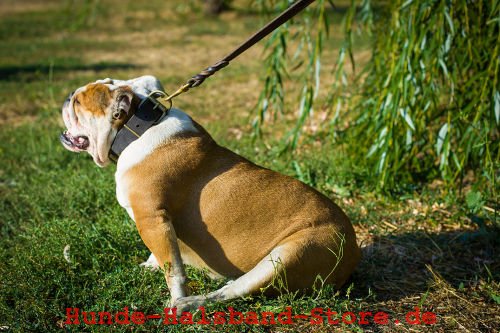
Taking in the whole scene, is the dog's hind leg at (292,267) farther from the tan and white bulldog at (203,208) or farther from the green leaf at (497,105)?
the green leaf at (497,105)

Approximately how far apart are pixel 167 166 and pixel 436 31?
2.46 m

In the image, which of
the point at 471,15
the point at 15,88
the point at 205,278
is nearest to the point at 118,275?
the point at 205,278

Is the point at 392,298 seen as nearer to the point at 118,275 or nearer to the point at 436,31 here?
the point at 118,275

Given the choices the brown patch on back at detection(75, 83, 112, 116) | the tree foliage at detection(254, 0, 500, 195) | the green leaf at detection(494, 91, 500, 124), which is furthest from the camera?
the tree foliage at detection(254, 0, 500, 195)

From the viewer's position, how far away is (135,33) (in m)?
15.0

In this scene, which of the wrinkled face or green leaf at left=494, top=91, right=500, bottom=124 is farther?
green leaf at left=494, top=91, right=500, bottom=124

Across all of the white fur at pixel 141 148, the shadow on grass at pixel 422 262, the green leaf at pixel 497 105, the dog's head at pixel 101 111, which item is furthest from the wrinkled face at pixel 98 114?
the green leaf at pixel 497 105

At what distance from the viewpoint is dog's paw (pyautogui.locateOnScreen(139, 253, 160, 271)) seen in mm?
3423

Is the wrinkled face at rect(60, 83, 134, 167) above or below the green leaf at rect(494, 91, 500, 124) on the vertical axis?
above

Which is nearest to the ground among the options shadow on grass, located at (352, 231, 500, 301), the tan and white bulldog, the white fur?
shadow on grass, located at (352, 231, 500, 301)

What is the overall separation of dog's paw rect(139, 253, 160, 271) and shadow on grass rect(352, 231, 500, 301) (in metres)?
1.27

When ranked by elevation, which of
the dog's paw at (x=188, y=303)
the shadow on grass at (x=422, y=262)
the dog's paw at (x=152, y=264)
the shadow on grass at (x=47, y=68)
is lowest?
the shadow on grass at (x=47, y=68)

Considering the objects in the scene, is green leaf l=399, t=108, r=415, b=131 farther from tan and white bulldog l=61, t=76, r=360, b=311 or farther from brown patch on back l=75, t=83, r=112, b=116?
brown patch on back l=75, t=83, r=112, b=116

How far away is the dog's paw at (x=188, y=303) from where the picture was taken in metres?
2.92
